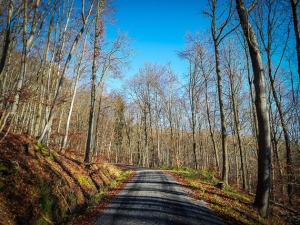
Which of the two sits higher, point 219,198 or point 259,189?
point 259,189

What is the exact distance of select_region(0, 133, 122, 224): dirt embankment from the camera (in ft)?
16.7

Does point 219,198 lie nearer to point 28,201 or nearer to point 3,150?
point 28,201

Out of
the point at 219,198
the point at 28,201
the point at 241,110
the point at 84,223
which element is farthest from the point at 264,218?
the point at 241,110

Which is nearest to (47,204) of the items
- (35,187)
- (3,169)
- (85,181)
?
(35,187)

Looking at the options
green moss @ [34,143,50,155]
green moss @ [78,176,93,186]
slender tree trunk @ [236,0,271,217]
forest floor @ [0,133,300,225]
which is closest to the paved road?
forest floor @ [0,133,300,225]

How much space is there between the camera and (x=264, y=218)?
618 centimetres

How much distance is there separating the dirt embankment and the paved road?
1684mm

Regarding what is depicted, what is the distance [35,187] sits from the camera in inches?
240

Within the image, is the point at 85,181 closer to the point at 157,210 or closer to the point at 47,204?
the point at 47,204

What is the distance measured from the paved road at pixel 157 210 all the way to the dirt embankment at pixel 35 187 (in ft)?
5.53

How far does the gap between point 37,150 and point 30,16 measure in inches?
384

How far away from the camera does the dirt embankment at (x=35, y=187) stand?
16.7 ft

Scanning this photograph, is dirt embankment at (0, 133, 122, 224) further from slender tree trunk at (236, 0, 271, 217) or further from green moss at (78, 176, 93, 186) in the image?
slender tree trunk at (236, 0, 271, 217)

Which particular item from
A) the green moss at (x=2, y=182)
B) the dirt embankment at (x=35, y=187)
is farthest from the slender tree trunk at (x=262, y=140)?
→ the green moss at (x=2, y=182)
